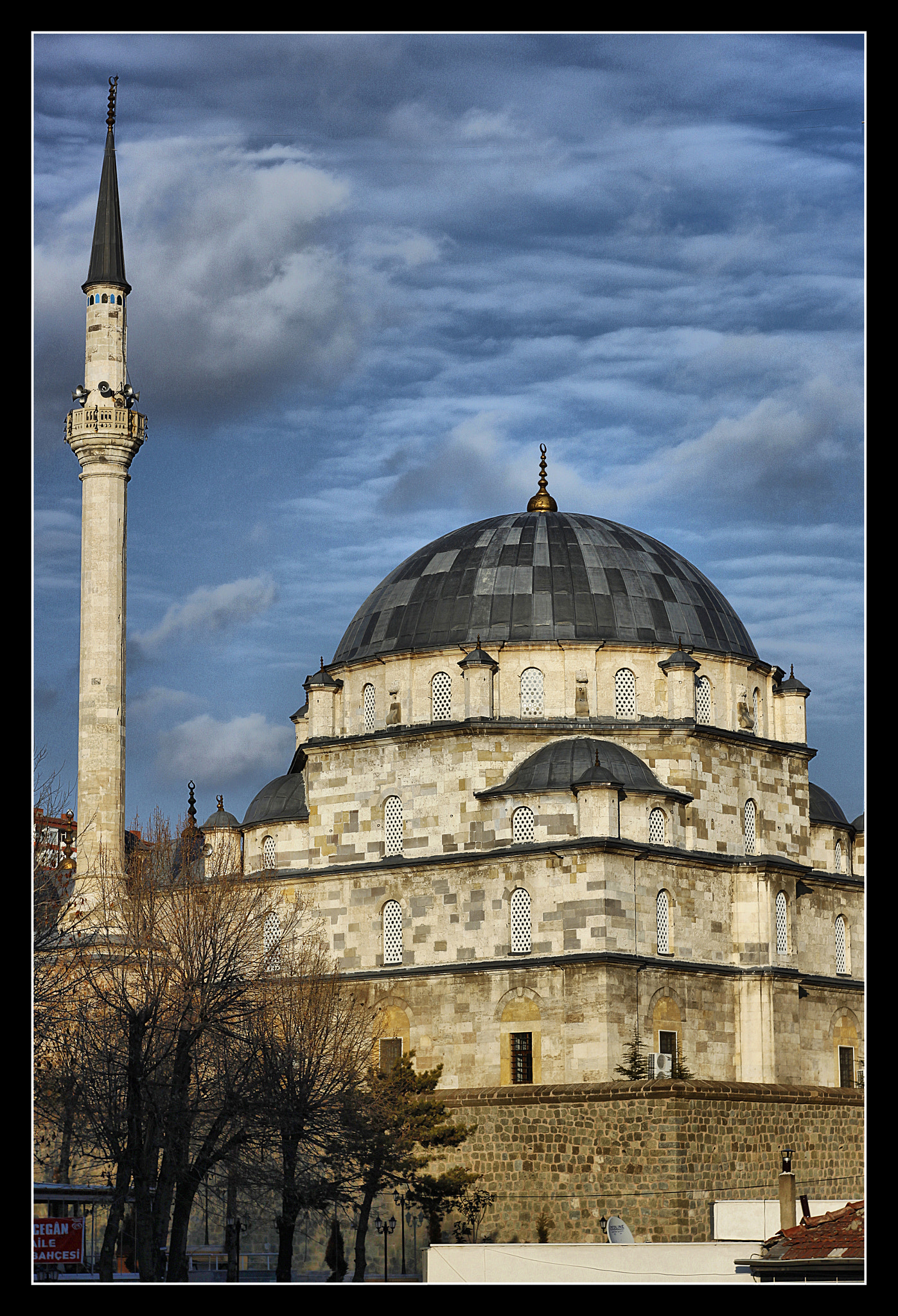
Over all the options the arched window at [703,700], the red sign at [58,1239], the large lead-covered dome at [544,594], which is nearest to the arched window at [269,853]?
the large lead-covered dome at [544,594]

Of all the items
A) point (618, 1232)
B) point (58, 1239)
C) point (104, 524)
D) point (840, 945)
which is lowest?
point (618, 1232)

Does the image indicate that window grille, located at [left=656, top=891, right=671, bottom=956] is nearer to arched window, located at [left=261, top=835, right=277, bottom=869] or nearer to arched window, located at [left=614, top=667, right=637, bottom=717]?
arched window, located at [left=614, top=667, right=637, bottom=717]

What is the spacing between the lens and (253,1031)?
39781 mm

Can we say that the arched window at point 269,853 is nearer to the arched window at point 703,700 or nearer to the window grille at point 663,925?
the window grille at point 663,925

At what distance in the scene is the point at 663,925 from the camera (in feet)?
150

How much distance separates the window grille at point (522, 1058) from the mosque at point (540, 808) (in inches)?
2.0

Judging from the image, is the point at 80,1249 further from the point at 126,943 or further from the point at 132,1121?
the point at 126,943

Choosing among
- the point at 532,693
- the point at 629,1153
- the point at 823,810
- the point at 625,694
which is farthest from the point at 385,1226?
the point at 823,810

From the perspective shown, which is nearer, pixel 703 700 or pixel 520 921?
pixel 520 921

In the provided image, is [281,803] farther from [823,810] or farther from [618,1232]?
[618,1232]

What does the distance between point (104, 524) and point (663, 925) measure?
1561cm

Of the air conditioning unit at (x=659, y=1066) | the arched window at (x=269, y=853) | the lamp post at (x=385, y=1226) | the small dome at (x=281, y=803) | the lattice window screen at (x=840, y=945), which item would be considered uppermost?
the small dome at (x=281, y=803)

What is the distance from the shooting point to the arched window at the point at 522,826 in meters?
46.3

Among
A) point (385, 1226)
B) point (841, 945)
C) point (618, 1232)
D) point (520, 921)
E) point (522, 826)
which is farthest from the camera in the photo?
point (841, 945)
